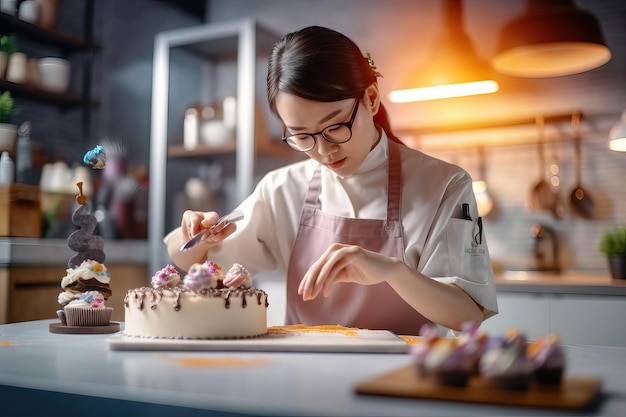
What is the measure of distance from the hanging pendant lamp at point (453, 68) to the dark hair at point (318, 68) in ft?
5.06

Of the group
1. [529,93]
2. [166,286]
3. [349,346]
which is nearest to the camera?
[349,346]

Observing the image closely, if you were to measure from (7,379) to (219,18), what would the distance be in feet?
12.5

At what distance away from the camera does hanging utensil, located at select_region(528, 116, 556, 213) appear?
10.9 ft

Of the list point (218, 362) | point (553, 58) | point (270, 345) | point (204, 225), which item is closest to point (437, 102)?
point (553, 58)

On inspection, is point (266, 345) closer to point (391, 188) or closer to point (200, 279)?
point (200, 279)

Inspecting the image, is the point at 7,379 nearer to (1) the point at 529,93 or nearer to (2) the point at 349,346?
(2) the point at 349,346

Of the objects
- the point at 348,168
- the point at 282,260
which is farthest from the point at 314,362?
the point at 282,260

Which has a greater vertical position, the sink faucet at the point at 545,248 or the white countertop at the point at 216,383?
the sink faucet at the point at 545,248

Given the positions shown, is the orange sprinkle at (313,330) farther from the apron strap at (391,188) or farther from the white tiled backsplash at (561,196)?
the white tiled backsplash at (561,196)

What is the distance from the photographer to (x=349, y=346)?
116 cm

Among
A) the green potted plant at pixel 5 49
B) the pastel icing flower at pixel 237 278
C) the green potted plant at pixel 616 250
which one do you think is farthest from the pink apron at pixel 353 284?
the green potted plant at pixel 5 49

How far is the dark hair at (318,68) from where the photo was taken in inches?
60.8

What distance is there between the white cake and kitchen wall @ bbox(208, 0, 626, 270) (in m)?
2.21

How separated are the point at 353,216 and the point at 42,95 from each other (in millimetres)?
2473
